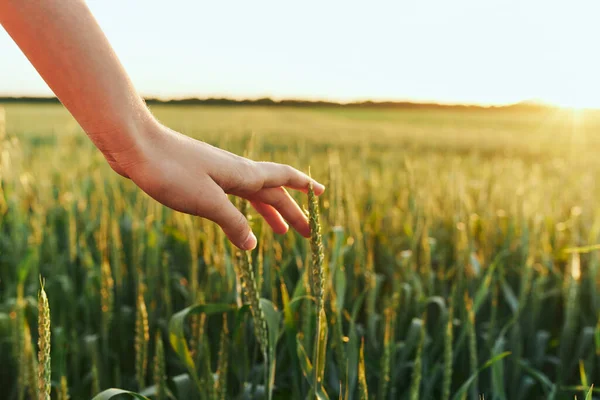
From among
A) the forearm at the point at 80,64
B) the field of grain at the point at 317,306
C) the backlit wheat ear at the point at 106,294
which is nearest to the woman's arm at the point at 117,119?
the forearm at the point at 80,64

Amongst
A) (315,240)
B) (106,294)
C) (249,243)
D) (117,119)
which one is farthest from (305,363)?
(106,294)

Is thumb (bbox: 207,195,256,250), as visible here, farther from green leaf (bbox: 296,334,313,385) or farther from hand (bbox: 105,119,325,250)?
green leaf (bbox: 296,334,313,385)

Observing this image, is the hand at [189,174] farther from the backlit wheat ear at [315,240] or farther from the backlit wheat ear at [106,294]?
the backlit wheat ear at [106,294]

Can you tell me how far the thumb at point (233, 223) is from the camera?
93 centimetres

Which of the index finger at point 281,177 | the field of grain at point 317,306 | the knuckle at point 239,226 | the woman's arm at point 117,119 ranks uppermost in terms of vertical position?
the woman's arm at point 117,119

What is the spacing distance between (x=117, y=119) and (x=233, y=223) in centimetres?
25

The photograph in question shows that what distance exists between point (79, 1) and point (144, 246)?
1.43m

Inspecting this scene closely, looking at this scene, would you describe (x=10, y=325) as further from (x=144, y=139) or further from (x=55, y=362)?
(x=144, y=139)

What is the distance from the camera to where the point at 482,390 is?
1639 millimetres

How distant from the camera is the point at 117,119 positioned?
86cm

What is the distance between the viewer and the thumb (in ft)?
3.05

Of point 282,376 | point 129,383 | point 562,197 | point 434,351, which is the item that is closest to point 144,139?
point 282,376

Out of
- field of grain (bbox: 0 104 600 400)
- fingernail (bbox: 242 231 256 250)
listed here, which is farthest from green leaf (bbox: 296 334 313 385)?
fingernail (bbox: 242 231 256 250)

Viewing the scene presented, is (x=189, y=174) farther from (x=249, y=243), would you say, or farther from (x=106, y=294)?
(x=106, y=294)
